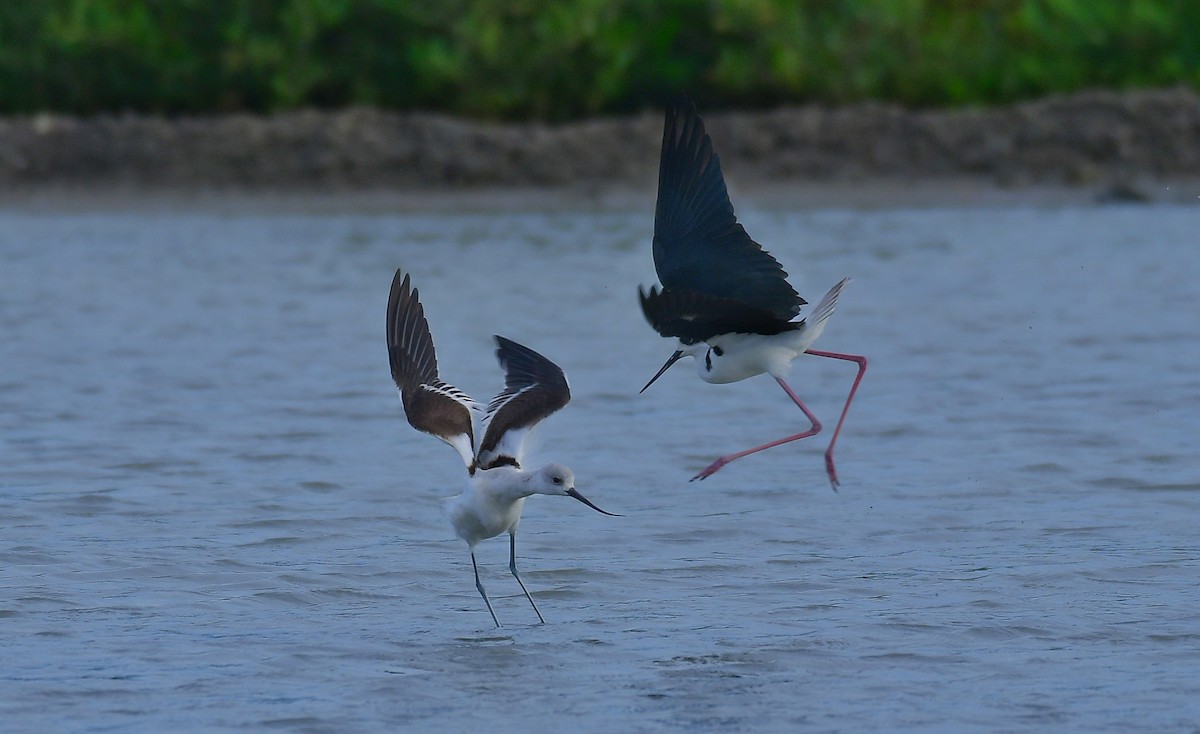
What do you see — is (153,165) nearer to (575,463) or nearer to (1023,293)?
(1023,293)

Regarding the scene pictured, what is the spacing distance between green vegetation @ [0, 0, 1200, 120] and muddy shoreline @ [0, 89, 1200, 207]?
544mm

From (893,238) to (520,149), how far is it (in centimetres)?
A: 400

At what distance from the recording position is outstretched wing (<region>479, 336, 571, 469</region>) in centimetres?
669

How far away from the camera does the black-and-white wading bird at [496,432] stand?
6508mm

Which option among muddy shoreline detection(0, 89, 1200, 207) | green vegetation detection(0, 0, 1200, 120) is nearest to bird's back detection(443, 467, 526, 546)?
muddy shoreline detection(0, 89, 1200, 207)

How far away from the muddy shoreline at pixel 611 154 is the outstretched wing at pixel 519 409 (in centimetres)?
1304

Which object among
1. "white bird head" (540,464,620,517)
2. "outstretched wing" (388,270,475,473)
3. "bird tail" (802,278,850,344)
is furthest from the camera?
"bird tail" (802,278,850,344)

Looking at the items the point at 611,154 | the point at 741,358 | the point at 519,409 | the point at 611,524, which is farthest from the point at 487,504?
the point at 611,154

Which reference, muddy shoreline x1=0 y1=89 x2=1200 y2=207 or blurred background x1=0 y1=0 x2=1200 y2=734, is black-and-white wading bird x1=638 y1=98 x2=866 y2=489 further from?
muddy shoreline x1=0 y1=89 x2=1200 y2=207

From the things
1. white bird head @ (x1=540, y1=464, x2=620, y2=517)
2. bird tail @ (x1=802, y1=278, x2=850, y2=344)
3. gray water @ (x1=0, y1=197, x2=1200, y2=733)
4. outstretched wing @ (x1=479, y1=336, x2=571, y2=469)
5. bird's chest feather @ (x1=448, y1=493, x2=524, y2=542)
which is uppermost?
bird tail @ (x1=802, y1=278, x2=850, y2=344)

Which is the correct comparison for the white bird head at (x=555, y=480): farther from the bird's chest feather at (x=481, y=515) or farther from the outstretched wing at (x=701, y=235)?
the outstretched wing at (x=701, y=235)

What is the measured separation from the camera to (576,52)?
20609mm

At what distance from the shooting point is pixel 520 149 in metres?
20.1

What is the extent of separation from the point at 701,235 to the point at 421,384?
3.75 ft
